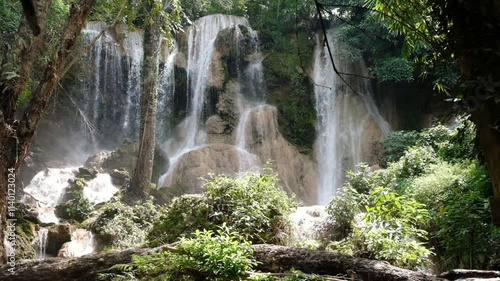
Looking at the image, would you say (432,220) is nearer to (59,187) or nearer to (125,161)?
(125,161)

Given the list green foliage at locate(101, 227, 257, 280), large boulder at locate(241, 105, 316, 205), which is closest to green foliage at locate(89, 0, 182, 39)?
green foliage at locate(101, 227, 257, 280)

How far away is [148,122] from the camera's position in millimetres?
11961

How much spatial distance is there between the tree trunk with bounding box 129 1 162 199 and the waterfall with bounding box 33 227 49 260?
275 centimetres

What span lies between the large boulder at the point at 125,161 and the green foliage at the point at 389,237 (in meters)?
10.3

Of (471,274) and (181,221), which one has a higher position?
(181,221)

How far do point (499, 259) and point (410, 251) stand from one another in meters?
1.23

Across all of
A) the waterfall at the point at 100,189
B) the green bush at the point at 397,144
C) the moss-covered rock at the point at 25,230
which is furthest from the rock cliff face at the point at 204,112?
the moss-covered rock at the point at 25,230

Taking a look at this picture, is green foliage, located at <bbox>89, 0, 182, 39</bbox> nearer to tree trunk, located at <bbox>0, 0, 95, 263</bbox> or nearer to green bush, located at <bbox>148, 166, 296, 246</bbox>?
tree trunk, located at <bbox>0, 0, 95, 263</bbox>

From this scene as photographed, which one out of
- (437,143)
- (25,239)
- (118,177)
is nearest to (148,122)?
(118,177)

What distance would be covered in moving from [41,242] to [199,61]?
402 inches

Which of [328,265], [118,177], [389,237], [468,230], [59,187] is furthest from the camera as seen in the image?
[118,177]

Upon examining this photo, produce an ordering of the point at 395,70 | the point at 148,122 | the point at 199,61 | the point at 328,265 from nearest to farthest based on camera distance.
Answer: the point at 328,265
the point at 148,122
the point at 395,70
the point at 199,61

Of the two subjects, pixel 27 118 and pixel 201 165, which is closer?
pixel 27 118

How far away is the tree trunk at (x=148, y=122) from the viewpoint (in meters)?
11.8
